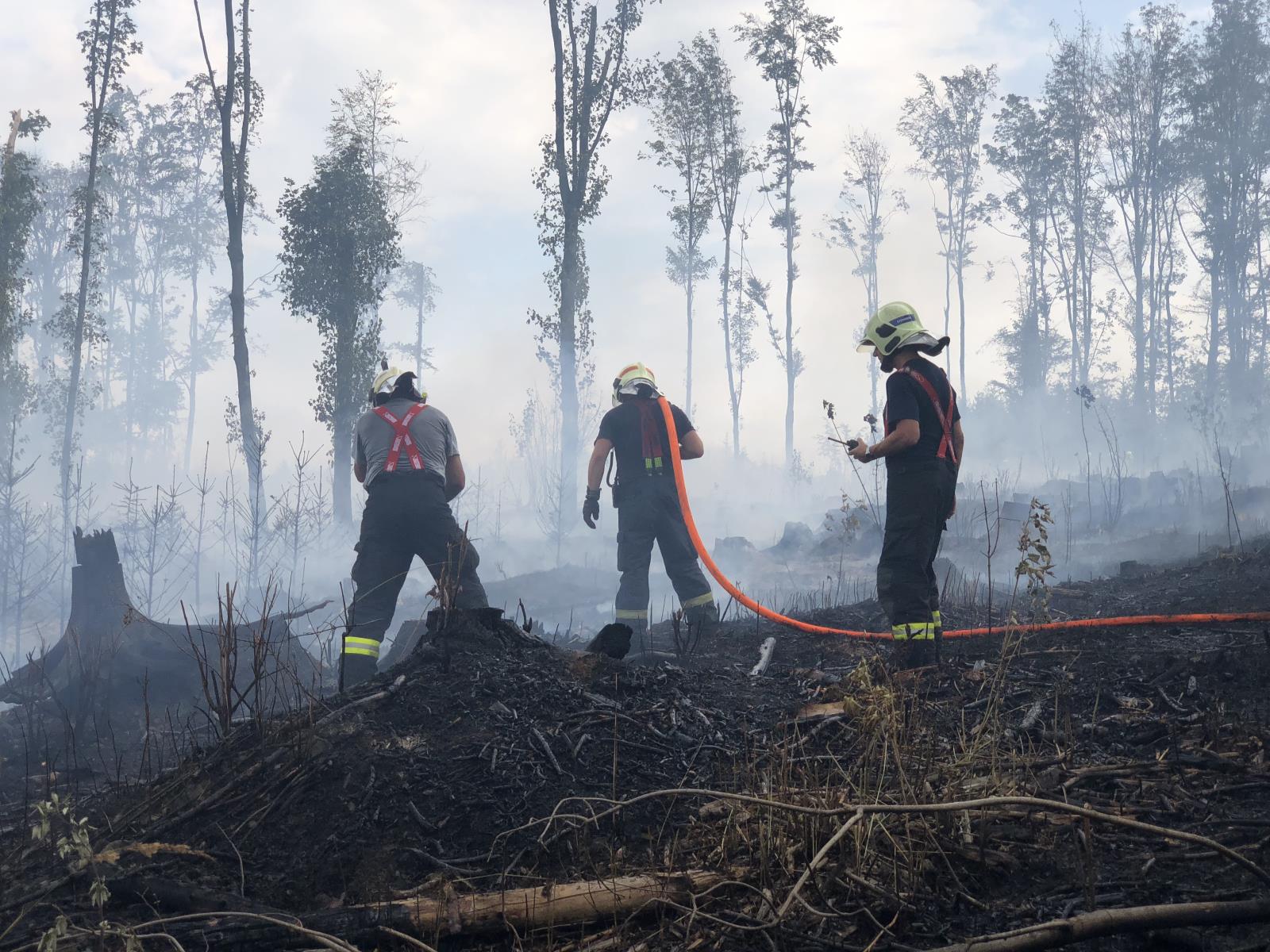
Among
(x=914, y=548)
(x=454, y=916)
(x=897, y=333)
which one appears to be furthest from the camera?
(x=897, y=333)

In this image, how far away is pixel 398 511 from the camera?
5938mm

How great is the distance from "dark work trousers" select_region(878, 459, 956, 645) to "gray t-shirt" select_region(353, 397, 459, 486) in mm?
2976

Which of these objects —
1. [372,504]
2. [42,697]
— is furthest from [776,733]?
[42,697]

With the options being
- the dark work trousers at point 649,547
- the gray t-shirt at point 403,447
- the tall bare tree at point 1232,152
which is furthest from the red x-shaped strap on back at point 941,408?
the tall bare tree at point 1232,152

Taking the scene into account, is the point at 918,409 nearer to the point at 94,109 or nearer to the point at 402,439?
the point at 402,439

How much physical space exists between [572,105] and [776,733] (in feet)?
62.4

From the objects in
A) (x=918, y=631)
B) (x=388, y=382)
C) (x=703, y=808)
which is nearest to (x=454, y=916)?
(x=703, y=808)

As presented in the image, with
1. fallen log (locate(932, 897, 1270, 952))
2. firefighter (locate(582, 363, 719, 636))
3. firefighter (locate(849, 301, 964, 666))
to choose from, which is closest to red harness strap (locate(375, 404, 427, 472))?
firefighter (locate(582, 363, 719, 636))

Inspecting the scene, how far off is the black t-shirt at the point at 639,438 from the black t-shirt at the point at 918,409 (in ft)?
8.41

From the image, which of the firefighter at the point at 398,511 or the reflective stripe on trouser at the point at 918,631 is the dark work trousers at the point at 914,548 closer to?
the reflective stripe on trouser at the point at 918,631

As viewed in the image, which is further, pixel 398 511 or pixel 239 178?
pixel 239 178

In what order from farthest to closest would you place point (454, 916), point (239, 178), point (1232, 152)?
1. point (1232, 152)
2. point (239, 178)
3. point (454, 916)

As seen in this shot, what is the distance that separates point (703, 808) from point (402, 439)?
3764mm

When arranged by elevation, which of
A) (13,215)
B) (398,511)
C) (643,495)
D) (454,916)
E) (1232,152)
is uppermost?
(1232,152)
